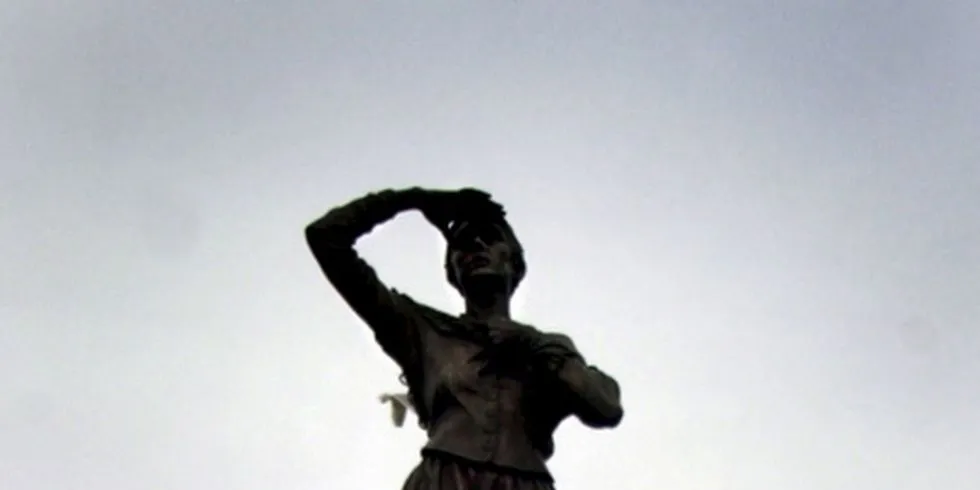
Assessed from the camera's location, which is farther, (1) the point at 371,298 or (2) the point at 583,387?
(1) the point at 371,298

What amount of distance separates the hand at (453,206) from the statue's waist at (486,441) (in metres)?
1.15

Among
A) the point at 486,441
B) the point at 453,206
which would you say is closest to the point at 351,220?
the point at 453,206

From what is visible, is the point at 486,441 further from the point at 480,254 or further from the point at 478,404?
the point at 480,254

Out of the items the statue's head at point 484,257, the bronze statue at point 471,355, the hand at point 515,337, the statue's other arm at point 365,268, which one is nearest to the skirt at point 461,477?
the bronze statue at point 471,355

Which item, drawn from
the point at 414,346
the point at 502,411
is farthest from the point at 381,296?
the point at 502,411

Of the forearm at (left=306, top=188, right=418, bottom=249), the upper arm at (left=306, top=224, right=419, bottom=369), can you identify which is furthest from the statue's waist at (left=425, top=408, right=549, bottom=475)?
the forearm at (left=306, top=188, right=418, bottom=249)

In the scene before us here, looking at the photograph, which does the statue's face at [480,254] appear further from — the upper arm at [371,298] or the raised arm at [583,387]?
the raised arm at [583,387]

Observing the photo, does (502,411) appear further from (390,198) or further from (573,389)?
(390,198)

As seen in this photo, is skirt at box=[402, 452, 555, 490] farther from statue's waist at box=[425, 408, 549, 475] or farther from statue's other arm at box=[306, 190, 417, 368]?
statue's other arm at box=[306, 190, 417, 368]

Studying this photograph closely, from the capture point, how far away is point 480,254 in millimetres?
8305

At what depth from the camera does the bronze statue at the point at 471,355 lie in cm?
758

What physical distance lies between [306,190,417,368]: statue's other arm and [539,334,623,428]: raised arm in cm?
80

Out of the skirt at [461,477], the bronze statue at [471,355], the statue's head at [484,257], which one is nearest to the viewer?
the skirt at [461,477]

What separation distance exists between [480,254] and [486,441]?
3.75 feet
